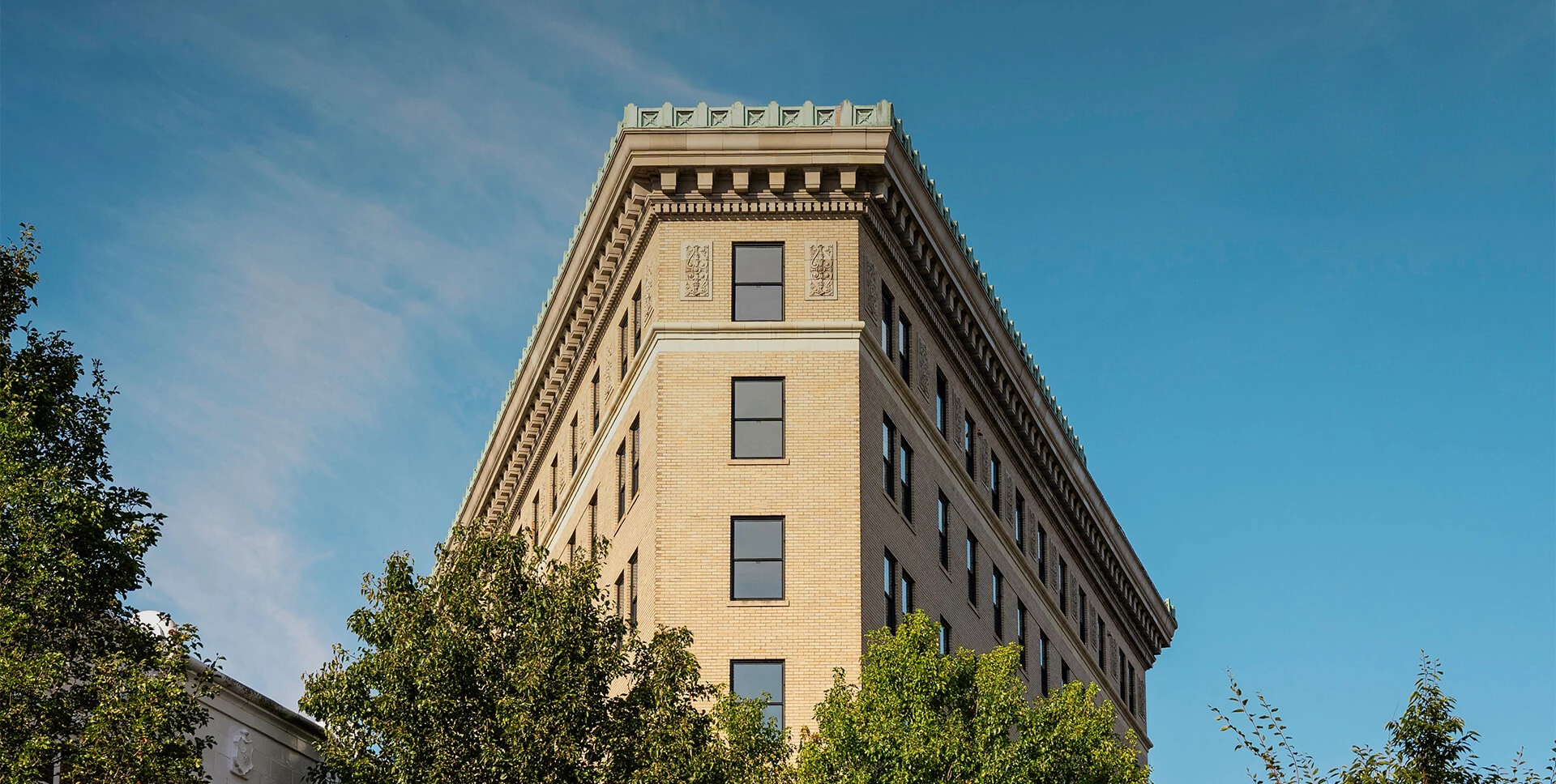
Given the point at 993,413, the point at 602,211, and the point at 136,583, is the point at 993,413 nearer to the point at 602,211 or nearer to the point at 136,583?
the point at 602,211

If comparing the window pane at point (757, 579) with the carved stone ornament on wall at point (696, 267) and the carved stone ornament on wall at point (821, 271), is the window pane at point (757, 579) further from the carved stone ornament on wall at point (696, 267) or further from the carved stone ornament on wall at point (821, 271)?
the carved stone ornament on wall at point (696, 267)

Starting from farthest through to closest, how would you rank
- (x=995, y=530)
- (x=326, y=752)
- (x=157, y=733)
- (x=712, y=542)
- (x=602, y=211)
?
1. (x=995, y=530)
2. (x=602, y=211)
3. (x=712, y=542)
4. (x=326, y=752)
5. (x=157, y=733)

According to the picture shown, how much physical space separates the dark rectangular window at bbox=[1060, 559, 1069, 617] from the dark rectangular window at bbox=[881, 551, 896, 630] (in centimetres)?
2000

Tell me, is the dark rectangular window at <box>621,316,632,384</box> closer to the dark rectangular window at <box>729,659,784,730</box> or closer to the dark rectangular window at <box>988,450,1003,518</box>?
the dark rectangular window at <box>729,659,784,730</box>

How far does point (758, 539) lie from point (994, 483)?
15208 mm

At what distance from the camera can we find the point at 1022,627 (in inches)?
2410

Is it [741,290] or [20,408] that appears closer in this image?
[20,408]

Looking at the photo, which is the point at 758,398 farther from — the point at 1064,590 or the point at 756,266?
the point at 1064,590

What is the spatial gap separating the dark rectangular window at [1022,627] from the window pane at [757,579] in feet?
52.2

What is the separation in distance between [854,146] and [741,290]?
14.1ft

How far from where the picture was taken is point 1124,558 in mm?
75312

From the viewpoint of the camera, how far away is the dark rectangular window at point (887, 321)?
49.6 m

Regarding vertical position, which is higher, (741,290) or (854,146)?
(854,146)

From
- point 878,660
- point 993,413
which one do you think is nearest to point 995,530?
point 993,413
